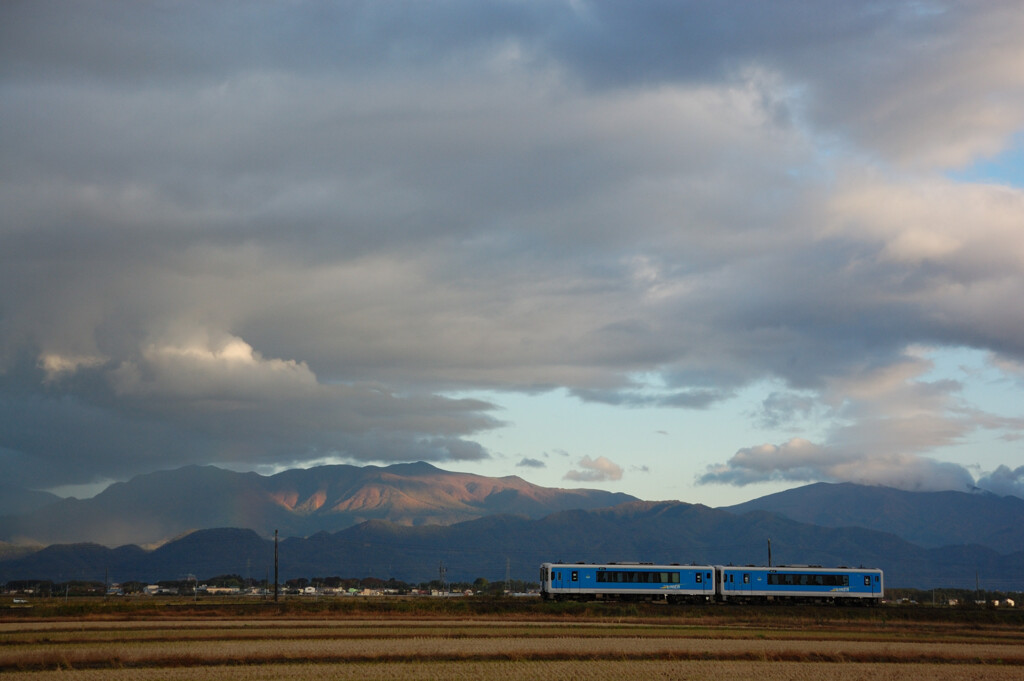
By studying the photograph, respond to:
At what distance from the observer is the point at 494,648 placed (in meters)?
46.5

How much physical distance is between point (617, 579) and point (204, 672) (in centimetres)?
5318

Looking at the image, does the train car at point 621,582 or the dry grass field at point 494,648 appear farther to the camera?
the train car at point 621,582

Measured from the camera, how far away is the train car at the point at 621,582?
85000 mm

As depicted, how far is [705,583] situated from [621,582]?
866 cm

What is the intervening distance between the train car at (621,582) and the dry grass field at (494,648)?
42.6 feet

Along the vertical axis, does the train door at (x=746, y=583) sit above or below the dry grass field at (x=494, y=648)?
below

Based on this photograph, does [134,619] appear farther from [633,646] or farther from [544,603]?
[633,646]

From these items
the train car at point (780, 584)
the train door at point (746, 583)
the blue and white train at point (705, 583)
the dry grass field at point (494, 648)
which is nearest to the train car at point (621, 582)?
the blue and white train at point (705, 583)

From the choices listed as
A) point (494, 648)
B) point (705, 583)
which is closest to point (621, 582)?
point (705, 583)

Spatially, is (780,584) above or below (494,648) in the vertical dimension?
below

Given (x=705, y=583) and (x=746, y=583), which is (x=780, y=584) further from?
(x=705, y=583)

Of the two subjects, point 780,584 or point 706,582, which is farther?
point 780,584

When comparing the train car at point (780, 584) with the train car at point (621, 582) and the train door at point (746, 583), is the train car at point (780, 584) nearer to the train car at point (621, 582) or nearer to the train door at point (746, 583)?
the train door at point (746, 583)

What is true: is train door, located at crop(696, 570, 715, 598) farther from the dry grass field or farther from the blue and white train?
the dry grass field
